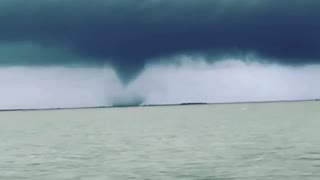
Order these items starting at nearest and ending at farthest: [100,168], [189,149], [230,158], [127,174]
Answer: [127,174] → [100,168] → [230,158] → [189,149]

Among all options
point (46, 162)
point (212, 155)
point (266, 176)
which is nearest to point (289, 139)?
point (212, 155)

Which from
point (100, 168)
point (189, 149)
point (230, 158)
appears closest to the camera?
point (100, 168)

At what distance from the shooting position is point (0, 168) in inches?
2202

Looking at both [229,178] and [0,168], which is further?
[0,168]

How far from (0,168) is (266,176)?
60.9ft

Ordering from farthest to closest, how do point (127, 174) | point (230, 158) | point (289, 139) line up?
point (289, 139)
point (230, 158)
point (127, 174)

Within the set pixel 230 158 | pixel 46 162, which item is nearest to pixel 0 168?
pixel 46 162

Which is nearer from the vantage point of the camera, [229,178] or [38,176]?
[229,178]

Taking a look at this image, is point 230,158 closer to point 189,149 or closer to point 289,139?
point 189,149

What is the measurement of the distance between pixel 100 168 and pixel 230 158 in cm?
929

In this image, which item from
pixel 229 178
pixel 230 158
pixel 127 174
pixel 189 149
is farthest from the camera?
pixel 189 149

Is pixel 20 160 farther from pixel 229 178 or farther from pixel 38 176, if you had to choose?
pixel 229 178

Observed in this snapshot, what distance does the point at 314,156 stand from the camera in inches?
2239

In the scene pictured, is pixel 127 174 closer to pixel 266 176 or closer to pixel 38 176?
pixel 38 176
